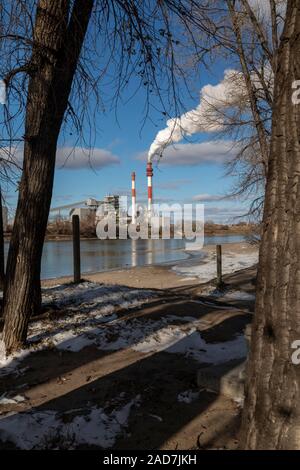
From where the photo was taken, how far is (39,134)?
5211mm

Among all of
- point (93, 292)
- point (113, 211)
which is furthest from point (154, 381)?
point (113, 211)

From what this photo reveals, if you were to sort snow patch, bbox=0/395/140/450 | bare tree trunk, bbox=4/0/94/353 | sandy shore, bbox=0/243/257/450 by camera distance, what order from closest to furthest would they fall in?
snow patch, bbox=0/395/140/450
sandy shore, bbox=0/243/257/450
bare tree trunk, bbox=4/0/94/353

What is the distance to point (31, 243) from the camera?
528 centimetres

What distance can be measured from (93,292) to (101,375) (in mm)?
3951

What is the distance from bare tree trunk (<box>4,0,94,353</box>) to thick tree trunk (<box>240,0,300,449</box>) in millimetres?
3628

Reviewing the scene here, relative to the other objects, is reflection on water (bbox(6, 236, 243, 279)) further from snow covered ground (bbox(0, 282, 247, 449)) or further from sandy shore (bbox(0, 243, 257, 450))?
sandy shore (bbox(0, 243, 257, 450))

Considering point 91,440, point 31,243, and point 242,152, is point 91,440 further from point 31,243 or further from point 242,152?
point 242,152

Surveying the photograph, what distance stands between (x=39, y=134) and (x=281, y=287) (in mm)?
3968

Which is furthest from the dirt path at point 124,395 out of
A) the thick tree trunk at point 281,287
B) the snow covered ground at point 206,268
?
the snow covered ground at point 206,268

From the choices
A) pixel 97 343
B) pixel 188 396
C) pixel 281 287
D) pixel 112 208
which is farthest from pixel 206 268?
pixel 112 208

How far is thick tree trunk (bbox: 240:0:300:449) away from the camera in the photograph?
1.96 metres

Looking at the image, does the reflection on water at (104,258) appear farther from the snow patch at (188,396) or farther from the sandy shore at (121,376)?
the snow patch at (188,396)

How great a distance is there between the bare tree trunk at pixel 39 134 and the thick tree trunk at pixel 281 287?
363 cm

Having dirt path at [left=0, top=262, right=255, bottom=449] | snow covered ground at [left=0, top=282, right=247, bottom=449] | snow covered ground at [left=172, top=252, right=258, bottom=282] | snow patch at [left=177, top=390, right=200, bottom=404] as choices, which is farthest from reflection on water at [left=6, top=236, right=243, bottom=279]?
snow patch at [left=177, top=390, right=200, bottom=404]
